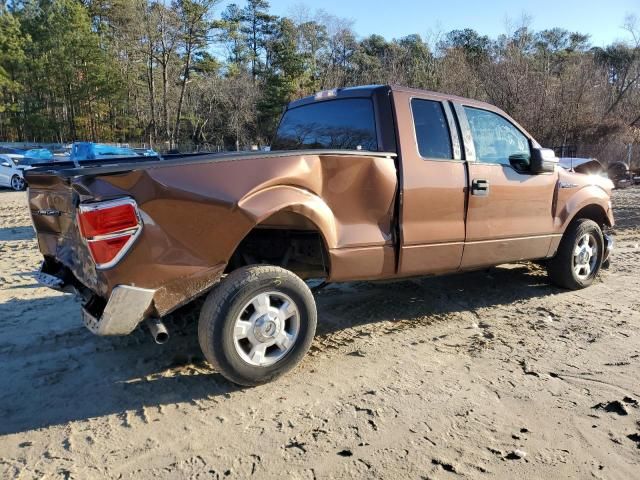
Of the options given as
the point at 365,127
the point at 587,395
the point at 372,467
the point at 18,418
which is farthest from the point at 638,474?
the point at 18,418

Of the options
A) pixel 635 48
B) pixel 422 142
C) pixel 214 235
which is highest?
pixel 635 48

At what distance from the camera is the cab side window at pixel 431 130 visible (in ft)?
14.2

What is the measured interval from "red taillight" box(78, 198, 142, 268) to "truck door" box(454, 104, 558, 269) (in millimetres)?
2872

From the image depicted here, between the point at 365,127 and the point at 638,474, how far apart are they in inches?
116

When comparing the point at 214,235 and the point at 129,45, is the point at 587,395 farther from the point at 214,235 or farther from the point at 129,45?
the point at 129,45

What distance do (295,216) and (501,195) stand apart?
2218 mm

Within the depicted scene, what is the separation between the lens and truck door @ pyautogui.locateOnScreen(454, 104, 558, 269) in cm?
464

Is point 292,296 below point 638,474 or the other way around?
the other way around

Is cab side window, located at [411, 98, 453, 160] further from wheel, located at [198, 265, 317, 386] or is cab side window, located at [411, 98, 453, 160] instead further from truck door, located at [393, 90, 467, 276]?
wheel, located at [198, 265, 317, 386]

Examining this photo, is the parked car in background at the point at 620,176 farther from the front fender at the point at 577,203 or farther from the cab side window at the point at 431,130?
the cab side window at the point at 431,130

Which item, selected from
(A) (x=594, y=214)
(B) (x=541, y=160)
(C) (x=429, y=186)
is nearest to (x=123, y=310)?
(C) (x=429, y=186)

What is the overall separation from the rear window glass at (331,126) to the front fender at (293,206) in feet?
2.66

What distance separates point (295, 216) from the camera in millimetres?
3645

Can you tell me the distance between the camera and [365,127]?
4250 millimetres
